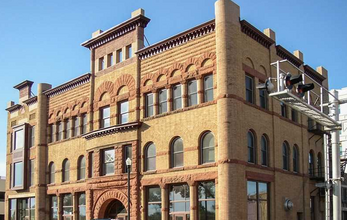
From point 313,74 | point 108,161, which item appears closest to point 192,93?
point 108,161

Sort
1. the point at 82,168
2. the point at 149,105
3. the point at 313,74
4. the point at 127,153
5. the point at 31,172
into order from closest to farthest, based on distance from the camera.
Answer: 1. the point at 149,105
2. the point at 127,153
3. the point at 82,168
4. the point at 313,74
5. the point at 31,172

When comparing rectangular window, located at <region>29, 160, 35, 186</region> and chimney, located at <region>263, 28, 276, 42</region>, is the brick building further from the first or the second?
rectangular window, located at <region>29, 160, 35, 186</region>

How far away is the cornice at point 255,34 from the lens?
30.0 metres

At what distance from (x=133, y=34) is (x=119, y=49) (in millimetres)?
1922

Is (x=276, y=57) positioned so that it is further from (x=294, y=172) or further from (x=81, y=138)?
(x=81, y=138)

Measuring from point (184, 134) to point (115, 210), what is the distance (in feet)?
29.0

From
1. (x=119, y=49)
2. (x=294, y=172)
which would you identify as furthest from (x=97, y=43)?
(x=294, y=172)

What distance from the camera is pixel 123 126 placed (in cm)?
3359

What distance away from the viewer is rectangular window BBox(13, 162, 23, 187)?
151ft

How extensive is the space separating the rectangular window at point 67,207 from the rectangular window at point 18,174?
7.90 m

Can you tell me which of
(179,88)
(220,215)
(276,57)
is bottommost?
(220,215)

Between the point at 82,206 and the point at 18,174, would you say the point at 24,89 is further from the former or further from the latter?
the point at 82,206

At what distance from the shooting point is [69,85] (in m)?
40.8

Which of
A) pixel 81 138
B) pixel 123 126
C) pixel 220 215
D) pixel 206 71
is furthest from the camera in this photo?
pixel 81 138
